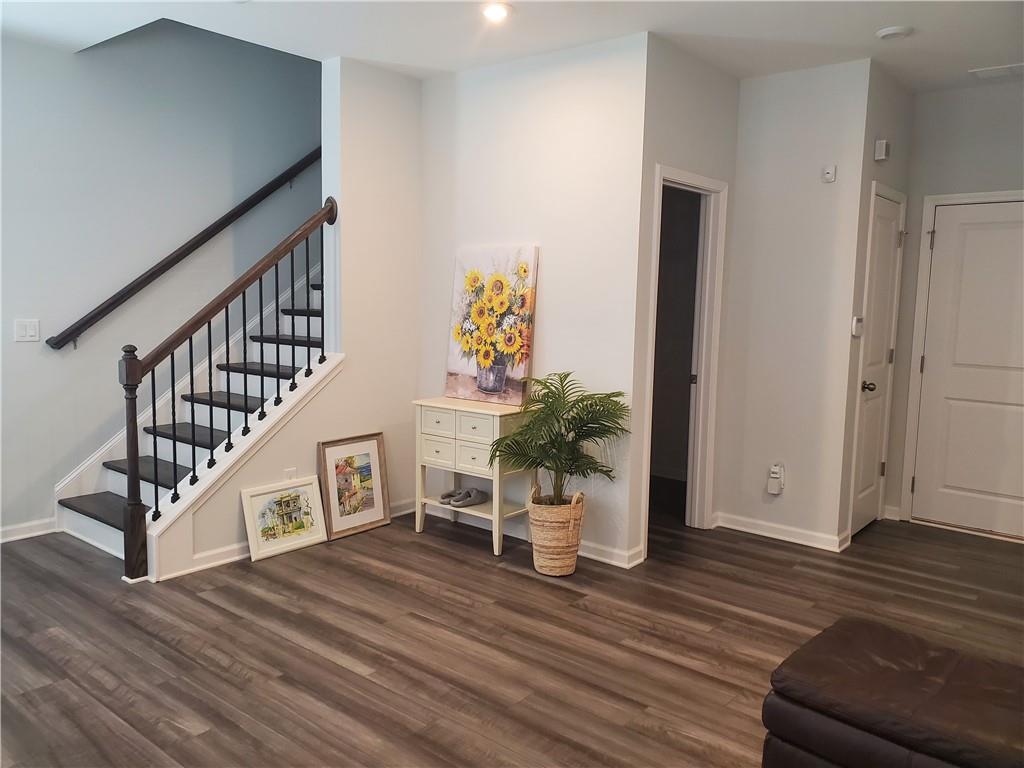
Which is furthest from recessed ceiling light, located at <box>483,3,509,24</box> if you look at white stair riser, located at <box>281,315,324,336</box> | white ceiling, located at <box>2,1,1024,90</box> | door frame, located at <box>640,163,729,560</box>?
white stair riser, located at <box>281,315,324,336</box>

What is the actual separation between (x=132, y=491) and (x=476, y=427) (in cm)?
163

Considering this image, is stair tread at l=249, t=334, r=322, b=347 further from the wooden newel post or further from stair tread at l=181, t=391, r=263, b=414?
the wooden newel post

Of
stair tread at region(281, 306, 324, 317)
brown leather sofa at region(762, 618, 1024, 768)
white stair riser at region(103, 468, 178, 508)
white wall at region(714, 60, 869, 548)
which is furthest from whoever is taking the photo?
stair tread at region(281, 306, 324, 317)

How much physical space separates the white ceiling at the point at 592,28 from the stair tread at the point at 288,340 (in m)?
1.54

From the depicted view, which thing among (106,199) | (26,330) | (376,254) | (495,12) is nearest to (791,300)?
(495,12)

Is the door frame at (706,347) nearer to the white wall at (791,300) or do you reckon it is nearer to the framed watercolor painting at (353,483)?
the white wall at (791,300)

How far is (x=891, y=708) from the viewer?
189 centimetres

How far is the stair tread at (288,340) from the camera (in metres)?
4.55

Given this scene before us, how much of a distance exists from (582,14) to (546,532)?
2320 millimetres

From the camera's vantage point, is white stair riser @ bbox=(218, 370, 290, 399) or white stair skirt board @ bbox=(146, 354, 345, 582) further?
white stair riser @ bbox=(218, 370, 290, 399)

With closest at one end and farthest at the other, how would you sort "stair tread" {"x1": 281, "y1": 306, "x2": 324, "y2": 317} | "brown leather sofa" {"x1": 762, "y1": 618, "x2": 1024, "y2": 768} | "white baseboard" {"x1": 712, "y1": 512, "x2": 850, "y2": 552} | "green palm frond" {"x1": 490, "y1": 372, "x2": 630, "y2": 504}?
"brown leather sofa" {"x1": 762, "y1": 618, "x2": 1024, "y2": 768} < "green palm frond" {"x1": 490, "y1": 372, "x2": 630, "y2": 504} < "white baseboard" {"x1": 712, "y1": 512, "x2": 850, "y2": 552} < "stair tread" {"x1": 281, "y1": 306, "x2": 324, "y2": 317}

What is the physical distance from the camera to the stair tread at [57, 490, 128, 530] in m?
3.91

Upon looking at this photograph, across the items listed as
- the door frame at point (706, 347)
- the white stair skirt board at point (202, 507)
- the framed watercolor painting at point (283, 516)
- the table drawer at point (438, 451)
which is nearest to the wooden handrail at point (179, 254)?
the white stair skirt board at point (202, 507)

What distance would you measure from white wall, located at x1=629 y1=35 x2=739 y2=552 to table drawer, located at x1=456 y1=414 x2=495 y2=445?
0.71 meters
